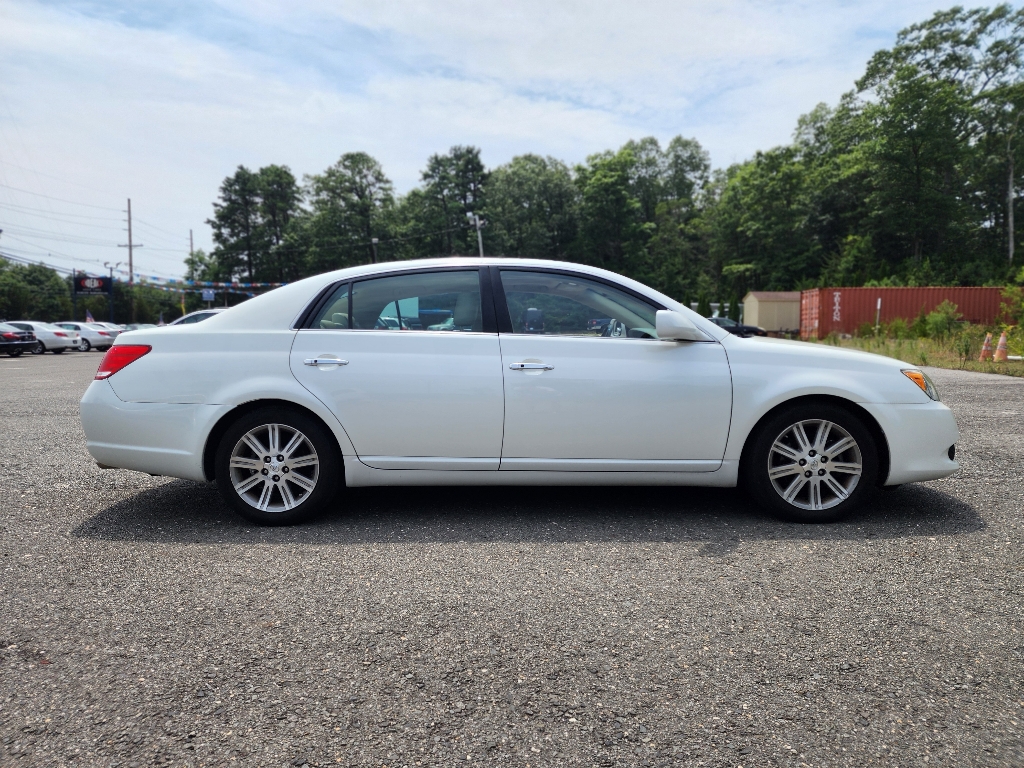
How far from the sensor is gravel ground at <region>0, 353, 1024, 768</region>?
200 centimetres

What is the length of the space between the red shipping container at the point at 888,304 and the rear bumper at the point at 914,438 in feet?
96.6

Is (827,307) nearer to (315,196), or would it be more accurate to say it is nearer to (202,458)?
(202,458)

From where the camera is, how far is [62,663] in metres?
2.45

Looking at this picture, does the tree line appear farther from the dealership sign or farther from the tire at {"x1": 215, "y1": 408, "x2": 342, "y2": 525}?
the tire at {"x1": 215, "y1": 408, "x2": 342, "y2": 525}

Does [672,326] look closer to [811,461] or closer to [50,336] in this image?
[811,461]

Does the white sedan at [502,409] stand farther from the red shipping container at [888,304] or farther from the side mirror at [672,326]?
the red shipping container at [888,304]

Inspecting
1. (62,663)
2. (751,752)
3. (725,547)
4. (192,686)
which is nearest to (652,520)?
(725,547)

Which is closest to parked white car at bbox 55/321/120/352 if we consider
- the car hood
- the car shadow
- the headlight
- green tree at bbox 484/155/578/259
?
the car shadow

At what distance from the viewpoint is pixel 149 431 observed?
162 inches

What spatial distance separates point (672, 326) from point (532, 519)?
56.3 inches

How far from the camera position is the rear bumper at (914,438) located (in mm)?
4047

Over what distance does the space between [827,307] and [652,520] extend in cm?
3113

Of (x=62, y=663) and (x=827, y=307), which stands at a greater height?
(x=827, y=307)


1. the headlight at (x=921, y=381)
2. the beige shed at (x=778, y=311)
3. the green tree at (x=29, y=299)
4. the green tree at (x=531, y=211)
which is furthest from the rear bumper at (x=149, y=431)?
the green tree at (x=531, y=211)
